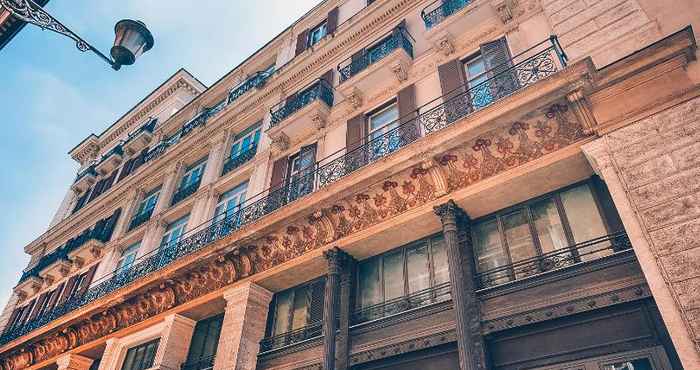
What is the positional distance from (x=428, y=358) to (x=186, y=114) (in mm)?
17572

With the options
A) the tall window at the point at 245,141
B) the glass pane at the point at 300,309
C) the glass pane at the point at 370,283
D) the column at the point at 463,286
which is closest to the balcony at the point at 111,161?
the tall window at the point at 245,141

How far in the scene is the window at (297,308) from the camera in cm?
981

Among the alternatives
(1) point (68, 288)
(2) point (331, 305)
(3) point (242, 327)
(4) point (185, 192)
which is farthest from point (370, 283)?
(1) point (68, 288)

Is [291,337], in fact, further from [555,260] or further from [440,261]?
[555,260]

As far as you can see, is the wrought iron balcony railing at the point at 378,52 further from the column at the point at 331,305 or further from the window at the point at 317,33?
the column at the point at 331,305

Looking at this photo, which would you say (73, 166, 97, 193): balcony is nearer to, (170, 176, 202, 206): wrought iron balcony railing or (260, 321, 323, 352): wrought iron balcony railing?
(170, 176, 202, 206): wrought iron balcony railing

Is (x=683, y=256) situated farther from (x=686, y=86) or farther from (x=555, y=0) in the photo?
(x=555, y=0)

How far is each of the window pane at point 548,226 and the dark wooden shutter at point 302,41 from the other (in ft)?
38.8

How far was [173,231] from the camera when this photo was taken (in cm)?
1614

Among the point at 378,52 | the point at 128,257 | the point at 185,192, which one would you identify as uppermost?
the point at 378,52

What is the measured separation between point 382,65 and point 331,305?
21.3 feet

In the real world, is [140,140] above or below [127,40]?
above

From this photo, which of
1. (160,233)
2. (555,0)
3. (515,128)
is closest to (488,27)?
(555,0)

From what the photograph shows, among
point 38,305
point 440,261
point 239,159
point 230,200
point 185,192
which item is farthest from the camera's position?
point 38,305
